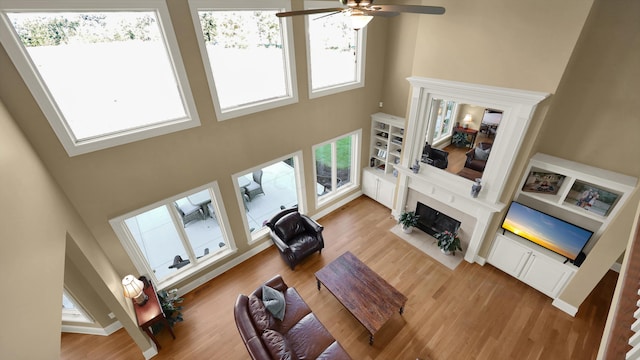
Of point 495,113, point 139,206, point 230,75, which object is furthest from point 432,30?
point 139,206

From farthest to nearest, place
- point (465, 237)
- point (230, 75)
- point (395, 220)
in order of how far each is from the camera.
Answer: point (395, 220) < point (465, 237) < point (230, 75)

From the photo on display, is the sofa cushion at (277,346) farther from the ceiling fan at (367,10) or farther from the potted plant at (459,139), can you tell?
the potted plant at (459,139)

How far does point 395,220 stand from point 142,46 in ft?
19.6

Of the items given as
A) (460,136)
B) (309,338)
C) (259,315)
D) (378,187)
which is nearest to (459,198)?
(460,136)

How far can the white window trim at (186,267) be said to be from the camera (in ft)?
12.5

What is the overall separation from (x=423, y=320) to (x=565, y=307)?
2411mm

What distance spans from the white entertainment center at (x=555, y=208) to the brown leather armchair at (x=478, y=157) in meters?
0.63

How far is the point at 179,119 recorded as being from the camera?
3.79 m

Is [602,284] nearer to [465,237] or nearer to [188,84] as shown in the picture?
[465,237]

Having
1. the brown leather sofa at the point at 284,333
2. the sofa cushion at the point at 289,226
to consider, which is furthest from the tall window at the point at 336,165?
the brown leather sofa at the point at 284,333

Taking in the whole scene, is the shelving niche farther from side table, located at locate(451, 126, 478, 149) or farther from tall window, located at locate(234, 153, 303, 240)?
tall window, located at locate(234, 153, 303, 240)

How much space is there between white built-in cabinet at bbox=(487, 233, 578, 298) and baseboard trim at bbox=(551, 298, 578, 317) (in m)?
0.11

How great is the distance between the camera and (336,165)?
6488mm

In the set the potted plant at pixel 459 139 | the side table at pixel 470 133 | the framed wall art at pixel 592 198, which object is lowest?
the framed wall art at pixel 592 198
